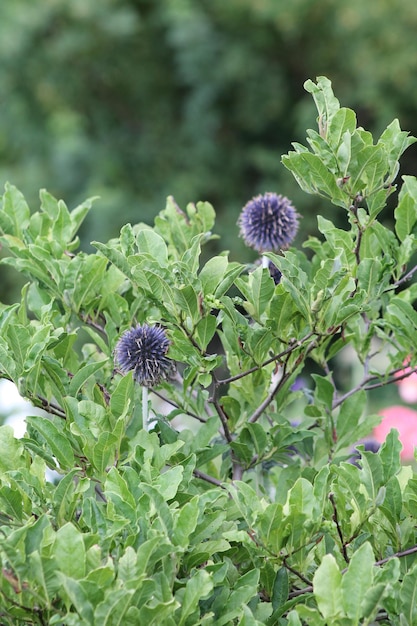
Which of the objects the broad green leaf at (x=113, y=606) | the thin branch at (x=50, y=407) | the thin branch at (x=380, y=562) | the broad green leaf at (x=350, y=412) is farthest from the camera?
the broad green leaf at (x=350, y=412)

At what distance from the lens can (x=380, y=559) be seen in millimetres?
1004

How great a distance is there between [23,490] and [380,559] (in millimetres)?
395

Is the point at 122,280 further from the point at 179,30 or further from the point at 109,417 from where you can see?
the point at 179,30

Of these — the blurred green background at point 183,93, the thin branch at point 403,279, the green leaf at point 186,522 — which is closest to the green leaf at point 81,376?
the green leaf at point 186,522

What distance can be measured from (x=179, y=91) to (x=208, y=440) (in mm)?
5917

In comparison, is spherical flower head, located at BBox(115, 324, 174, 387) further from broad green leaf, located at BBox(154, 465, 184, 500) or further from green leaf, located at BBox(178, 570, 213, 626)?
green leaf, located at BBox(178, 570, 213, 626)

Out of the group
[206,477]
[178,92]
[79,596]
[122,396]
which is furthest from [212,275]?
[178,92]

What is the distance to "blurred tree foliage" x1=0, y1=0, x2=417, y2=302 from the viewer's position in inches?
222

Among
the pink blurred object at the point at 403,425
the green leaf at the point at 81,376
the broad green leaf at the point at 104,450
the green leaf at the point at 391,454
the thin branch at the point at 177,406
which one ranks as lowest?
the green leaf at the point at 391,454

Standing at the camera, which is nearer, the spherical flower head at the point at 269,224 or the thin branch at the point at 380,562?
the thin branch at the point at 380,562

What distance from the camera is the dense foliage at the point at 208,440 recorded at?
2.64ft

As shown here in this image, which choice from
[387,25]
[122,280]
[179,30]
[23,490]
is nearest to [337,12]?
[387,25]

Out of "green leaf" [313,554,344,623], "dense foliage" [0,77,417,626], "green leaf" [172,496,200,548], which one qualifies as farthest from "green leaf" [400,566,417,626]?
"green leaf" [172,496,200,548]

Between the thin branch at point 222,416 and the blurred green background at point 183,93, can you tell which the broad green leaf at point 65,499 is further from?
the blurred green background at point 183,93
